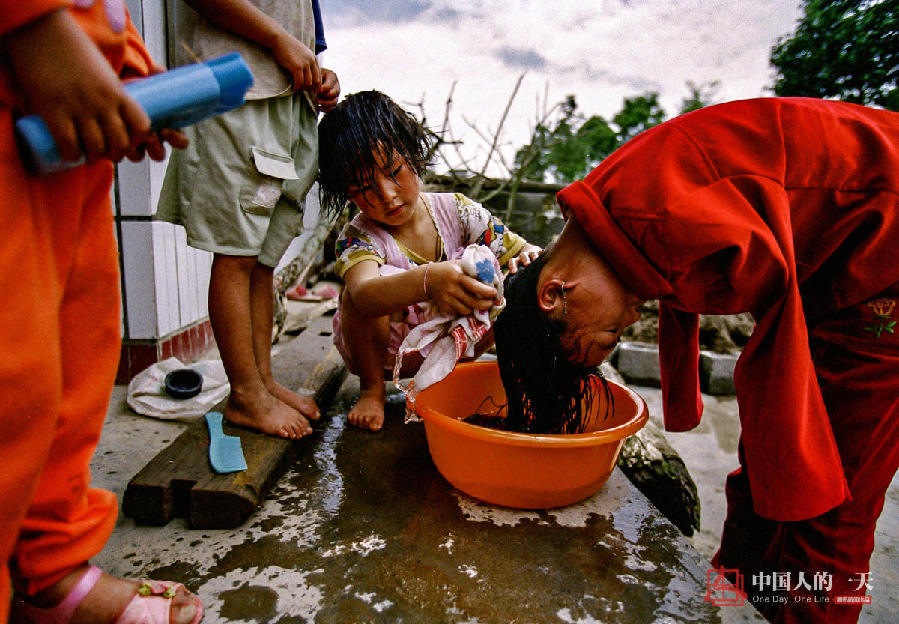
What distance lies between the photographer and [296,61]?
1.49 meters

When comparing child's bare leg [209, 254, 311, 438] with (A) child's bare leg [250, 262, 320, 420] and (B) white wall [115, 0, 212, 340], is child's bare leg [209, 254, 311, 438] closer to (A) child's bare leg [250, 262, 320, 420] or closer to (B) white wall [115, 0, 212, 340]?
(A) child's bare leg [250, 262, 320, 420]

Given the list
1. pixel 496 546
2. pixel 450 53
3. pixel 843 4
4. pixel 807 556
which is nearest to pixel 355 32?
pixel 450 53

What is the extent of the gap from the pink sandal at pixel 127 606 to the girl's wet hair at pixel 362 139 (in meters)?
1.20

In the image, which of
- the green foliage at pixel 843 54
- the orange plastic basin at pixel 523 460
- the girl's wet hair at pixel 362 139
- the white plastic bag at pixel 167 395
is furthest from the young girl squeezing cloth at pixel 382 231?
the green foliage at pixel 843 54

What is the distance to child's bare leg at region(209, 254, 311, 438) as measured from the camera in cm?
153

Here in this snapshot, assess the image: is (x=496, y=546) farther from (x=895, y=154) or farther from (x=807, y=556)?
(x=895, y=154)

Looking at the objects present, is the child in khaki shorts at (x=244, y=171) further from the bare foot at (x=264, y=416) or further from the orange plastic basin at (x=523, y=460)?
the orange plastic basin at (x=523, y=460)

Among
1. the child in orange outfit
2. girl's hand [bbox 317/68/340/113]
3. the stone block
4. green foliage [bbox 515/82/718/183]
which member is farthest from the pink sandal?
green foliage [bbox 515/82/718/183]

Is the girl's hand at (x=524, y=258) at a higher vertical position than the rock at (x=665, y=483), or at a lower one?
higher

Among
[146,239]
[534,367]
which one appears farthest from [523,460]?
[146,239]

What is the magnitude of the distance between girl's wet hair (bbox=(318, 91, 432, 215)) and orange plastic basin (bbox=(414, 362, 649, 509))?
76cm

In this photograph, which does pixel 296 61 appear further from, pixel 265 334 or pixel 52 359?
pixel 52 359

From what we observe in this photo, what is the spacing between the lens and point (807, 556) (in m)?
1.20

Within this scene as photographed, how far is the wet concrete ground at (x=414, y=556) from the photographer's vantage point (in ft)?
3.33
